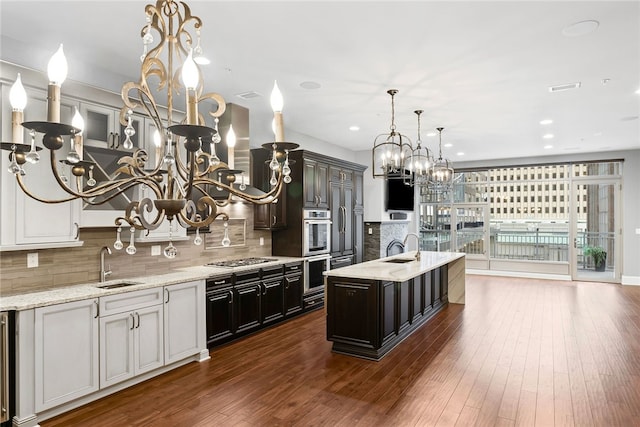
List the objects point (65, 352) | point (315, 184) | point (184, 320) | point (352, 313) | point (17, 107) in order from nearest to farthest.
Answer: point (17, 107)
point (65, 352)
point (184, 320)
point (352, 313)
point (315, 184)

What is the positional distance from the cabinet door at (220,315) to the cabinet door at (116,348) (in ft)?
3.13

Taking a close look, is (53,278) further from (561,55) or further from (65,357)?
(561,55)

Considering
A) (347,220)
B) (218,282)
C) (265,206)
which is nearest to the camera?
(218,282)

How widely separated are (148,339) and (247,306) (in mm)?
1413

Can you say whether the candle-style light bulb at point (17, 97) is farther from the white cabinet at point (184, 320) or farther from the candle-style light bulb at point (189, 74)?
the white cabinet at point (184, 320)

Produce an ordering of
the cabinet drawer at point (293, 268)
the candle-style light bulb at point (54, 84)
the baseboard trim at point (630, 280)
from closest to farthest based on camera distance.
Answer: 1. the candle-style light bulb at point (54, 84)
2. the cabinet drawer at point (293, 268)
3. the baseboard trim at point (630, 280)

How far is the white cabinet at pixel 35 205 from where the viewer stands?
2850 mm

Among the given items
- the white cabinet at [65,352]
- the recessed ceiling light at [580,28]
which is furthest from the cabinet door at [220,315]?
the recessed ceiling light at [580,28]

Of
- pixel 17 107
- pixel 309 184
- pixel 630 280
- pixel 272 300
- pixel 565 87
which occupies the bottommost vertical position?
pixel 630 280

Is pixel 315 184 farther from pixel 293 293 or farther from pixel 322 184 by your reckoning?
pixel 293 293

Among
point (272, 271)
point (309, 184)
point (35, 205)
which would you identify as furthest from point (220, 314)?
point (309, 184)

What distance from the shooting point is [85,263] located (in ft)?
11.8

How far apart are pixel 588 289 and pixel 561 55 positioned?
6.16 metres

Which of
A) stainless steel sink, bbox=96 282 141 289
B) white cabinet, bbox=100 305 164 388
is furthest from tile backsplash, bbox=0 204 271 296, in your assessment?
white cabinet, bbox=100 305 164 388
